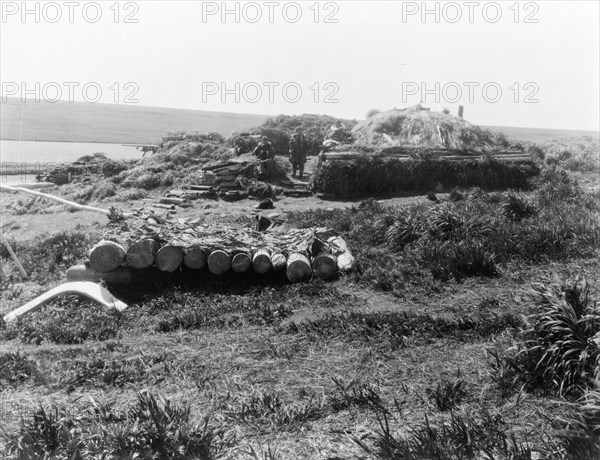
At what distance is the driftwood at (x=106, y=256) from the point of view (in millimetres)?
8773

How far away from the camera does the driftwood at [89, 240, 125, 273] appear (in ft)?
28.8

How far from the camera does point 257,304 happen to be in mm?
7953

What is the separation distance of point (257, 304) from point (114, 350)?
86.1 inches

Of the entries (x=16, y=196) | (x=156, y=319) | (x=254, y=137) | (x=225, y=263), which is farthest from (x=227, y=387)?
(x=254, y=137)

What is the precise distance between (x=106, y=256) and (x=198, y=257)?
146cm

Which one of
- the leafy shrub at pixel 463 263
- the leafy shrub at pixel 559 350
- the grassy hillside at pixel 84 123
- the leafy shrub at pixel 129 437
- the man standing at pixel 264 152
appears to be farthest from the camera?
the grassy hillside at pixel 84 123

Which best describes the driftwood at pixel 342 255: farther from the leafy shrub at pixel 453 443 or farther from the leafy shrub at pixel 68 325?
the leafy shrub at pixel 453 443

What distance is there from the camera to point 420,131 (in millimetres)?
21875

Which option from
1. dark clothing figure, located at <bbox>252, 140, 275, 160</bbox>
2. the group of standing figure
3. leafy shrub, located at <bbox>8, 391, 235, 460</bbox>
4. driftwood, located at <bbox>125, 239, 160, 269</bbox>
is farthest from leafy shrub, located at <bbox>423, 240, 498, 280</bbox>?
dark clothing figure, located at <bbox>252, 140, 275, 160</bbox>

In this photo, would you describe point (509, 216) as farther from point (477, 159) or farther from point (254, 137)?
point (254, 137)

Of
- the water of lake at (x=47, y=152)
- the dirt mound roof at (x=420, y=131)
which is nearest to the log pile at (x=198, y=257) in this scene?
the dirt mound roof at (x=420, y=131)

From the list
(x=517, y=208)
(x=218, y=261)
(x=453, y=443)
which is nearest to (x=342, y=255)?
(x=218, y=261)

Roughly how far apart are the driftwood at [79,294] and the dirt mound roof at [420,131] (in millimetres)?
14158

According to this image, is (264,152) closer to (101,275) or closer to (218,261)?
(218,261)
